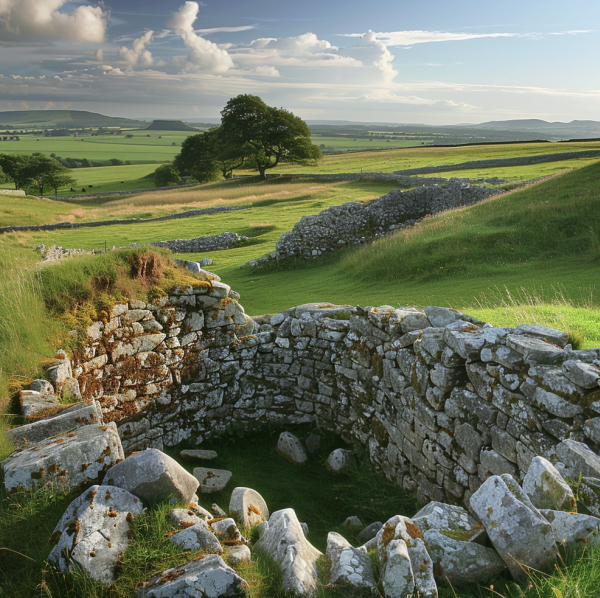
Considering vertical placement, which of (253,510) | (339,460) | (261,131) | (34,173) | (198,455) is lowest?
(198,455)

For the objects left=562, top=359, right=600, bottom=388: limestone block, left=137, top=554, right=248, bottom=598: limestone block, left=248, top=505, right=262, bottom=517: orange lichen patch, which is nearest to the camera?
left=137, top=554, right=248, bottom=598: limestone block

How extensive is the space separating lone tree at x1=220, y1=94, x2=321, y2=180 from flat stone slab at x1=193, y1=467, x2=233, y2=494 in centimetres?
5552

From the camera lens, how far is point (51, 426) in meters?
4.86

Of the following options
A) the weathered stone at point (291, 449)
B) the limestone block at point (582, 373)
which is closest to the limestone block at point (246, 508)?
the weathered stone at point (291, 449)

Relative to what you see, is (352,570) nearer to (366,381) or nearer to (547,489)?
(547,489)

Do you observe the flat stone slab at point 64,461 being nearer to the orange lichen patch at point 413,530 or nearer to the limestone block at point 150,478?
the limestone block at point 150,478

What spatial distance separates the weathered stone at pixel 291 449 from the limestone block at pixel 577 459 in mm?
4963

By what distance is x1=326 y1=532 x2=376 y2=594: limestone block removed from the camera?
316cm

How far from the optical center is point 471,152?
69750mm

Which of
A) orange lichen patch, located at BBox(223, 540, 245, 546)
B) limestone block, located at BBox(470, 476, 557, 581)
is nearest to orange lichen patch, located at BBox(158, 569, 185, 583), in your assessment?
orange lichen patch, located at BBox(223, 540, 245, 546)

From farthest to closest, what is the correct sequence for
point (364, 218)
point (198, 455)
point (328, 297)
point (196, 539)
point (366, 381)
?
point (364, 218)
point (328, 297)
point (198, 455)
point (366, 381)
point (196, 539)

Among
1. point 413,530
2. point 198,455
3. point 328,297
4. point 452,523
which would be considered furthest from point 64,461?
point 328,297

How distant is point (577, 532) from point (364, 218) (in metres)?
20.9

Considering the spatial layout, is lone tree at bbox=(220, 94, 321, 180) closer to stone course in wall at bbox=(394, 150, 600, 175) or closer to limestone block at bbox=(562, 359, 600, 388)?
stone course in wall at bbox=(394, 150, 600, 175)
